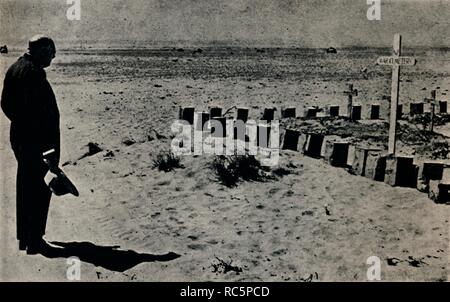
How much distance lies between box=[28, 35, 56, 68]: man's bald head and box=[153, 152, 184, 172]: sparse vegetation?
10.8 ft

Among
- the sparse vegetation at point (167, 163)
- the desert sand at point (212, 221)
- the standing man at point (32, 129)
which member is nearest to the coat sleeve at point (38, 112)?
the standing man at point (32, 129)

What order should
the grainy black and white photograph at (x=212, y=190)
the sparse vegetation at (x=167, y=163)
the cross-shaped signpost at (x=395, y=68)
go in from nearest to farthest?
the grainy black and white photograph at (x=212, y=190)
the cross-shaped signpost at (x=395, y=68)
the sparse vegetation at (x=167, y=163)

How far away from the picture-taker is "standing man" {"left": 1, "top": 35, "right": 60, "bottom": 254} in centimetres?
641

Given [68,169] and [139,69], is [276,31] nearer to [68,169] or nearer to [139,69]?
[139,69]

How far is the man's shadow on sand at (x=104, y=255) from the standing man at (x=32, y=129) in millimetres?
280

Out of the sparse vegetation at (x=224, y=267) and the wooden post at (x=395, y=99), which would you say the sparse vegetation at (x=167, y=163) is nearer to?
the sparse vegetation at (x=224, y=267)

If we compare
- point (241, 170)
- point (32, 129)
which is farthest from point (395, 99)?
point (32, 129)

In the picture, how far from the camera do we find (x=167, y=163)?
30.8 feet

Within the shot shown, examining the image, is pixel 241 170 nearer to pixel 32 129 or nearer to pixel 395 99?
pixel 395 99

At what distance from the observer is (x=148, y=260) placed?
6.59 meters

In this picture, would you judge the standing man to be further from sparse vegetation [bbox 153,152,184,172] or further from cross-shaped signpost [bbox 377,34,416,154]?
cross-shaped signpost [bbox 377,34,416,154]

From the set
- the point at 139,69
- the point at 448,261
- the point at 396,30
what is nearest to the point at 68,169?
the point at 448,261

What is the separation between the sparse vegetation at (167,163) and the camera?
9.37 meters

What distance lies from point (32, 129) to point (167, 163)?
3.20 metres
